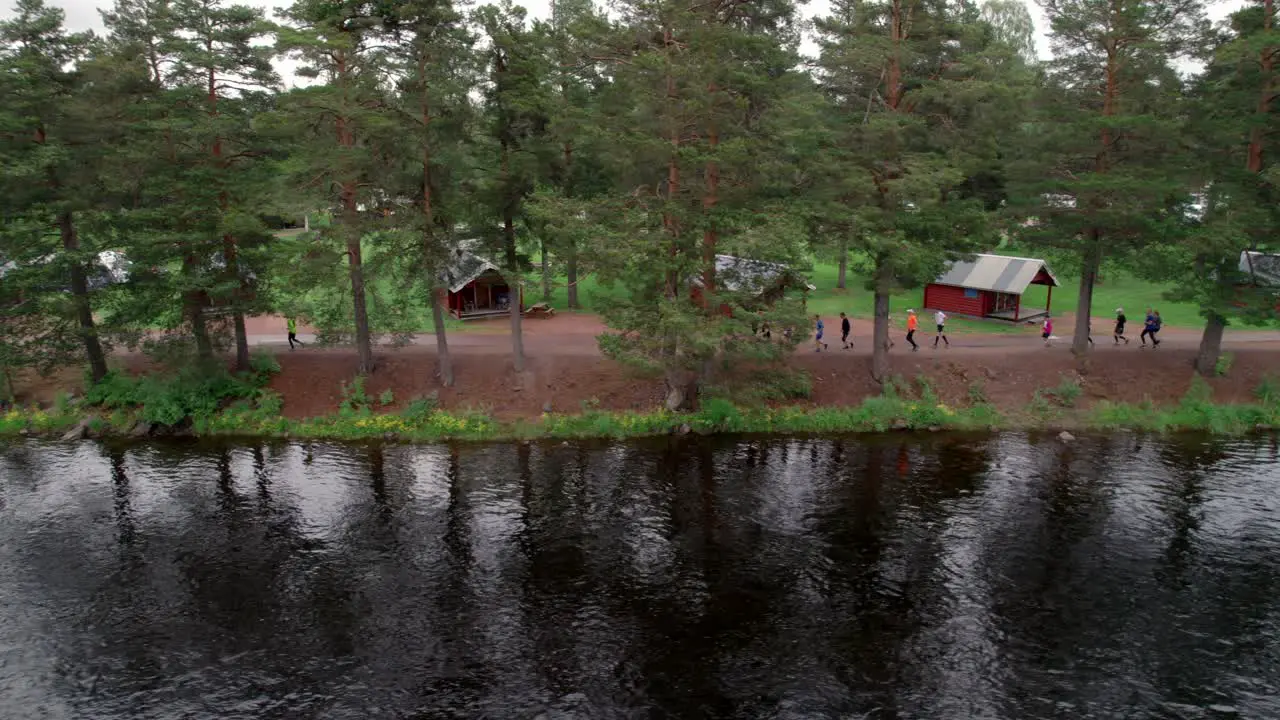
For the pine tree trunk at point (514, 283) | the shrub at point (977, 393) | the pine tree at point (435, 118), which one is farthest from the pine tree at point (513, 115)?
the shrub at point (977, 393)

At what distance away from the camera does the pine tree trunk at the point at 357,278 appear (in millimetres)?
29859

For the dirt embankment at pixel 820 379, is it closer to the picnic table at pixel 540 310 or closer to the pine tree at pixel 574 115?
the pine tree at pixel 574 115

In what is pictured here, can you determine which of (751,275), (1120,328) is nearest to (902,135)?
(751,275)

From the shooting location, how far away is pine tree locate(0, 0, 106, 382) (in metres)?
28.6

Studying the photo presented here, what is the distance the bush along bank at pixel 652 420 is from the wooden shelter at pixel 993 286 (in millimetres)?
10473

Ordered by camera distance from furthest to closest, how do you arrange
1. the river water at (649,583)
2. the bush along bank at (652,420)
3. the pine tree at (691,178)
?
the bush along bank at (652,420) < the pine tree at (691,178) < the river water at (649,583)

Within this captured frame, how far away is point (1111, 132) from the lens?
1244 inches

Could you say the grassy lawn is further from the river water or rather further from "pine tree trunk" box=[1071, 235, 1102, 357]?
the river water

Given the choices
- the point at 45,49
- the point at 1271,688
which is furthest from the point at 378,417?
the point at 1271,688

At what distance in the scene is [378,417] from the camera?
32.0 metres

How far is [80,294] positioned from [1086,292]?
41.3m

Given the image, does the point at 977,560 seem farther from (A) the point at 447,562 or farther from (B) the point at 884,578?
(A) the point at 447,562

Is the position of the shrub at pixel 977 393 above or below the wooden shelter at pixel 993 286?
below

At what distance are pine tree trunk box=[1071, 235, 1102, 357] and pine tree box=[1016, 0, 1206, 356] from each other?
75 millimetres
